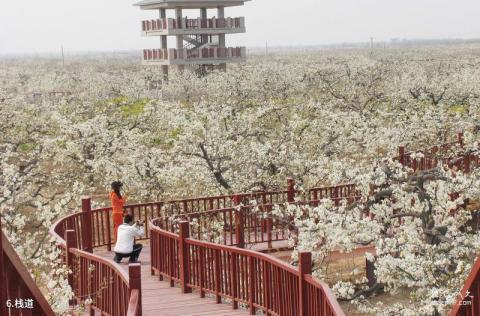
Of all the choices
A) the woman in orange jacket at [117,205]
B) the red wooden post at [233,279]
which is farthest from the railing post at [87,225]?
the red wooden post at [233,279]

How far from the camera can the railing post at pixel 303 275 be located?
8609mm

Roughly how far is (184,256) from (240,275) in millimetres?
1539

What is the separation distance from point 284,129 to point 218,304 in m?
14.6

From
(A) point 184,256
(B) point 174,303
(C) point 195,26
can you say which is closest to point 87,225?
(A) point 184,256

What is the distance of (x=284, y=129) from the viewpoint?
25.9m

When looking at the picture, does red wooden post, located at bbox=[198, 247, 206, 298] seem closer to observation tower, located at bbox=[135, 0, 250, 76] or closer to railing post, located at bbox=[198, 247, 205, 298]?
railing post, located at bbox=[198, 247, 205, 298]

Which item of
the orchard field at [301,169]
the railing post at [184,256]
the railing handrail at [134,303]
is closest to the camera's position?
the railing handrail at [134,303]

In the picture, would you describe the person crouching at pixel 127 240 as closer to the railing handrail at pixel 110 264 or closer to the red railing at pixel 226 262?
the red railing at pixel 226 262

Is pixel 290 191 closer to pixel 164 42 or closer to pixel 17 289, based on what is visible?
pixel 17 289

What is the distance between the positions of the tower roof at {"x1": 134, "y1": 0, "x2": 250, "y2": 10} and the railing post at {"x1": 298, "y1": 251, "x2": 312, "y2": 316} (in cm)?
5376

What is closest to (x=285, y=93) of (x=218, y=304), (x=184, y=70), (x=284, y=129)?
(x=184, y=70)

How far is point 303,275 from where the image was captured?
8.70 meters

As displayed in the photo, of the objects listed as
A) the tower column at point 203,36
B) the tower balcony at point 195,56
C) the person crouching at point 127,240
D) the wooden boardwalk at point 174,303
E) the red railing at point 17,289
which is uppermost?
the tower column at point 203,36

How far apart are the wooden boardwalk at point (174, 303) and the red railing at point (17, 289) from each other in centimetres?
714
